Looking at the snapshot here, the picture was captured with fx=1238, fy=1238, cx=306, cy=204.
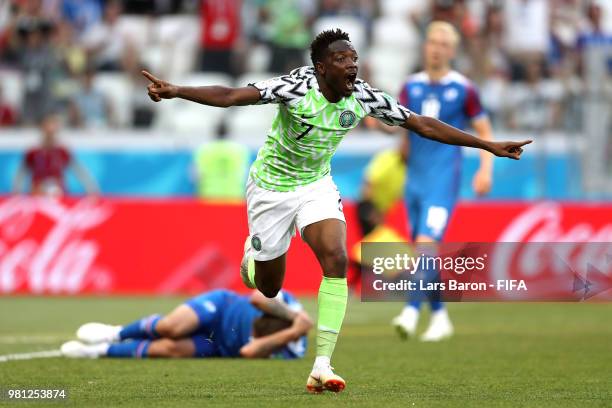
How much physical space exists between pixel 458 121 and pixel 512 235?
5.90 metres

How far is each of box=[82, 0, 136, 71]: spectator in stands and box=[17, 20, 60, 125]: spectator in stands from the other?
0.90 metres

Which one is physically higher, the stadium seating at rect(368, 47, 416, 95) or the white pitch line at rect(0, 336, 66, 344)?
the stadium seating at rect(368, 47, 416, 95)

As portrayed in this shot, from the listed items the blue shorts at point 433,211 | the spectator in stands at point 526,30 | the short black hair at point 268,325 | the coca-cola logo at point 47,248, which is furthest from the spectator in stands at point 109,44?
the short black hair at point 268,325

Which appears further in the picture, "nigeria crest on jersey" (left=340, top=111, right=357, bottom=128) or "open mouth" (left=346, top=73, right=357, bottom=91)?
"nigeria crest on jersey" (left=340, top=111, right=357, bottom=128)

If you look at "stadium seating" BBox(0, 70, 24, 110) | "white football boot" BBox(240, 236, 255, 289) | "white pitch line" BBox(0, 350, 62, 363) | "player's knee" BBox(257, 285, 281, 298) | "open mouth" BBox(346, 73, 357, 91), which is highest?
"stadium seating" BBox(0, 70, 24, 110)

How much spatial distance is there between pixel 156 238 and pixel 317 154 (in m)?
10.4

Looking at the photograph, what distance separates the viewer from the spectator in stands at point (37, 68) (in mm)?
21125

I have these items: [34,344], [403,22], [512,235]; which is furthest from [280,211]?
[403,22]

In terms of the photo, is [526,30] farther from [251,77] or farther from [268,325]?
[268,325]

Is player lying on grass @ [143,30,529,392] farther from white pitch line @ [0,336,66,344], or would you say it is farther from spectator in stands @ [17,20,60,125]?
spectator in stands @ [17,20,60,125]

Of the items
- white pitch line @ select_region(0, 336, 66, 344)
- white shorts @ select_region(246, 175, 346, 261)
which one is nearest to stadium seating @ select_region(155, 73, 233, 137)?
white pitch line @ select_region(0, 336, 66, 344)

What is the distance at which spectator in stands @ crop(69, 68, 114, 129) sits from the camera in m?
21.2

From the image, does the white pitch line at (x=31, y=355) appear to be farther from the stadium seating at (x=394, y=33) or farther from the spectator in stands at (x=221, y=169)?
the stadium seating at (x=394, y=33)

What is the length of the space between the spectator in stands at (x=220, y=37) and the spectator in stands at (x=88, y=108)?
205 centimetres
